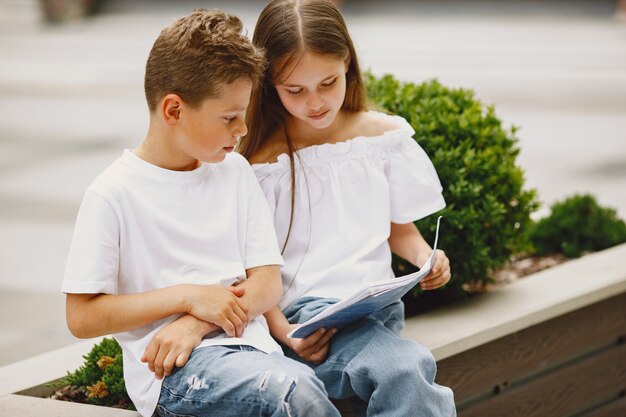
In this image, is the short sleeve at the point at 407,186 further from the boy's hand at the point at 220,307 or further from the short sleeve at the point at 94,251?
the short sleeve at the point at 94,251

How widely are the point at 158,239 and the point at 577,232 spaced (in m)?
2.35

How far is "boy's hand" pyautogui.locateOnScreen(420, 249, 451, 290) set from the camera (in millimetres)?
2439

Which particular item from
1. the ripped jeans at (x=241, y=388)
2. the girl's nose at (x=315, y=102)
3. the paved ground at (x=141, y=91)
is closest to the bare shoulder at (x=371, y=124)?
the girl's nose at (x=315, y=102)

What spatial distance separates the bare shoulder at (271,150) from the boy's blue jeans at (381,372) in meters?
0.44

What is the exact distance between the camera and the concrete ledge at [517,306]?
2752 mm

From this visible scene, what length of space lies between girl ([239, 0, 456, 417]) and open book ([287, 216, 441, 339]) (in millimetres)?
78

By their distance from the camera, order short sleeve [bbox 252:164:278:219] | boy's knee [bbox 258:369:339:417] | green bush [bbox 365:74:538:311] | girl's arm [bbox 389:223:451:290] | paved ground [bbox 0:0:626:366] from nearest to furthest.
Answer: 1. boy's knee [bbox 258:369:339:417]
2. short sleeve [bbox 252:164:278:219]
3. girl's arm [bbox 389:223:451:290]
4. green bush [bbox 365:74:538:311]
5. paved ground [bbox 0:0:626:366]

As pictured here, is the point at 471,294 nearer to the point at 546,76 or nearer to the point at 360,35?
the point at 546,76

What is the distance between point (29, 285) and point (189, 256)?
9.38 feet

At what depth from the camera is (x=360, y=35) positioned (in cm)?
1469

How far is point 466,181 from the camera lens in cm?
304

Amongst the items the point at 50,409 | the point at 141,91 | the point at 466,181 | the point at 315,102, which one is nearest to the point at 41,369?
the point at 50,409

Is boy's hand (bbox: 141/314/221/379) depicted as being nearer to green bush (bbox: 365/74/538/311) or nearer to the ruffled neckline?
the ruffled neckline

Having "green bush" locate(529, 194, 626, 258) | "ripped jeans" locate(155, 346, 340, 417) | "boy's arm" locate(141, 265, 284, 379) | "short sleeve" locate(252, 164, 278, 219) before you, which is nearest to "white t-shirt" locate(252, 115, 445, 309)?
"short sleeve" locate(252, 164, 278, 219)
